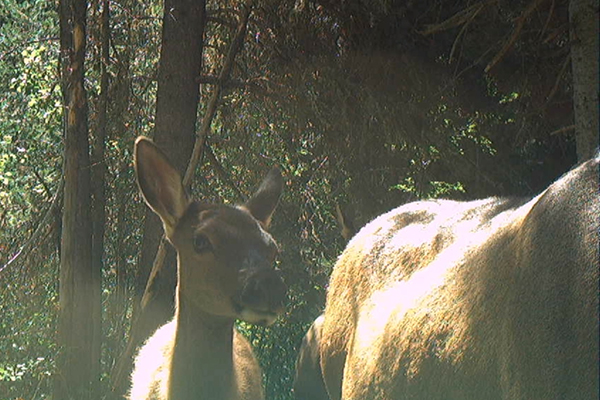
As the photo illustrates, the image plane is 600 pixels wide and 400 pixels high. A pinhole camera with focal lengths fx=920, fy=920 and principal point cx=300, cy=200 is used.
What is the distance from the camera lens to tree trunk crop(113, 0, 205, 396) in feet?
25.5

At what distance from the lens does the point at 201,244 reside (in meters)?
5.67

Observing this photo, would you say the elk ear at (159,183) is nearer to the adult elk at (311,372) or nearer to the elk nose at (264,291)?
the elk nose at (264,291)

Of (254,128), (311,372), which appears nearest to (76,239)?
(254,128)

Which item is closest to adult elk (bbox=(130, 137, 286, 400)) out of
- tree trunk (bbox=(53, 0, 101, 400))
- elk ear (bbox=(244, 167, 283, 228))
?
elk ear (bbox=(244, 167, 283, 228))

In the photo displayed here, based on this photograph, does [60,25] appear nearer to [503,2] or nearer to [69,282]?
[69,282]

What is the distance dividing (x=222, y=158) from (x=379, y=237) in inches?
195

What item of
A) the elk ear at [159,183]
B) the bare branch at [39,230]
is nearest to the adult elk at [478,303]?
the elk ear at [159,183]

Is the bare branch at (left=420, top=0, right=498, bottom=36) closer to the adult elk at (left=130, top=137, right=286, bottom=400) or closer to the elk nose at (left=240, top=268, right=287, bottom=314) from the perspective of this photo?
the adult elk at (left=130, top=137, right=286, bottom=400)

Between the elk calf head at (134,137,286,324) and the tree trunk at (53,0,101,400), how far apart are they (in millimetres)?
2231

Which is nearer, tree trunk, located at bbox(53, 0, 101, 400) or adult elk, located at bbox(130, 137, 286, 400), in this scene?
adult elk, located at bbox(130, 137, 286, 400)

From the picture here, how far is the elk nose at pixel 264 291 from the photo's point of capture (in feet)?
16.2

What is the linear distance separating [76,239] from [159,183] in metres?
2.37

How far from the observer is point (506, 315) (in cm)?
228

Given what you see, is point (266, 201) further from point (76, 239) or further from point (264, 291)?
point (76, 239)
